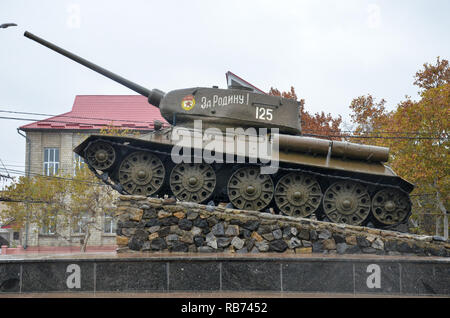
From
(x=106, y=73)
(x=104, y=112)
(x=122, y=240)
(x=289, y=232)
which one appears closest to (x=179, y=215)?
(x=122, y=240)

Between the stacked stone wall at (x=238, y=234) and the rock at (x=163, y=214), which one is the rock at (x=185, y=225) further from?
the rock at (x=163, y=214)

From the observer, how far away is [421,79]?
1622 inches

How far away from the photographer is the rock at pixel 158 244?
14.3 meters

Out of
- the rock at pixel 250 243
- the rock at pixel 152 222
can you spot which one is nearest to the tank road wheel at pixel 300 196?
the rock at pixel 250 243

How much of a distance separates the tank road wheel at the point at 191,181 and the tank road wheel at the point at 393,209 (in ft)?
16.5

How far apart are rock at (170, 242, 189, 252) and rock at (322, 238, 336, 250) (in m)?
A: 3.83

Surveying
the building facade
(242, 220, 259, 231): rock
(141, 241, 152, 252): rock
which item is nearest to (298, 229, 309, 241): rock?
(242, 220, 259, 231): rock

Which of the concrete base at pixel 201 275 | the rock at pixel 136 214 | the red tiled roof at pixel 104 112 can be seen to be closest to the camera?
the concrete base at pixel 201 275

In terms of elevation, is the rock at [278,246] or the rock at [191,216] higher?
the rock at [191,216]

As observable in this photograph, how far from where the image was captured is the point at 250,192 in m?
15.8

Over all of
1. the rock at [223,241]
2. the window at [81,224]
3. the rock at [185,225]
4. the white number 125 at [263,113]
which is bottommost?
the window at [81,224]
